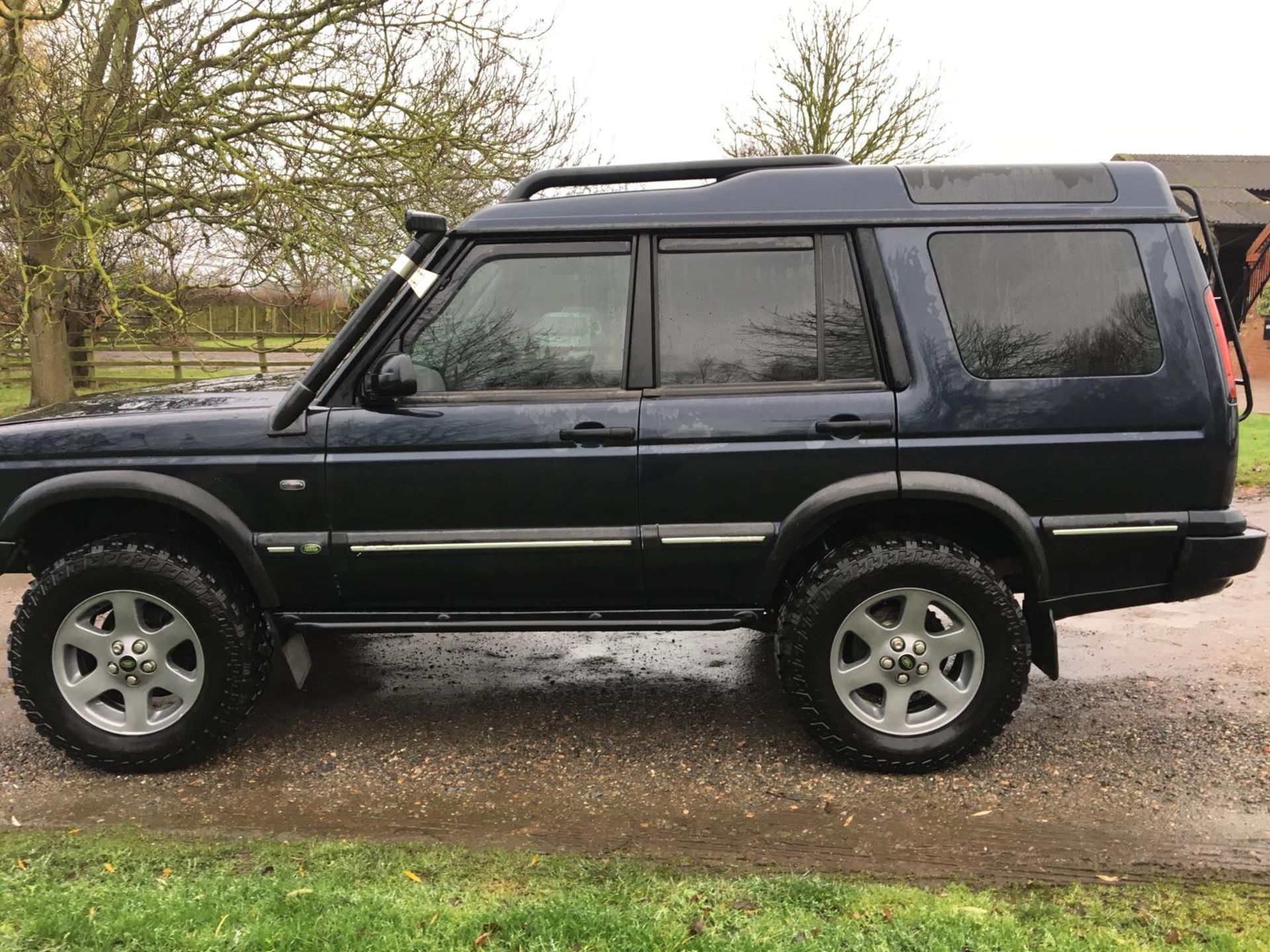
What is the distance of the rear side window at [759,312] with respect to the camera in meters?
3.32

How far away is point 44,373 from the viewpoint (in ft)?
46.9

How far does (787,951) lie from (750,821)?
757 mm

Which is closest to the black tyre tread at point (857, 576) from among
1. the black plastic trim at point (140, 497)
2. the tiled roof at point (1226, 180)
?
the black plastic trim at point (140, 497)

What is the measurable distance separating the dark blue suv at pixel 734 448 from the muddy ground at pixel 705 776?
10.5 inches

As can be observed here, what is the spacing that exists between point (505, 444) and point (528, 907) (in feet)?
4.86

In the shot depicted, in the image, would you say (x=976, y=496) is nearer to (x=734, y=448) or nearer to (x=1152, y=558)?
(x=1152, y=558)

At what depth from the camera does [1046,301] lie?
3289mm

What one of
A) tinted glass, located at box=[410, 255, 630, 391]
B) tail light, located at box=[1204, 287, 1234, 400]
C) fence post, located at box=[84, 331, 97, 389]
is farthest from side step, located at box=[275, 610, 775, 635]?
fence post, located at box=[84, 331, 97, 389]

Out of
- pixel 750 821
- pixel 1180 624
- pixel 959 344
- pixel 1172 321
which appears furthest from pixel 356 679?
pixel 1180 624

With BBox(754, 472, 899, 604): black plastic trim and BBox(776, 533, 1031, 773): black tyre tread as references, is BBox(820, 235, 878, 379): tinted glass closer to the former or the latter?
BBox(754, 472, 899, 604): black plastic trim

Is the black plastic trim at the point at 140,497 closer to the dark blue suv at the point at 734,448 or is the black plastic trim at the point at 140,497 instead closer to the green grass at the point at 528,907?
the dark blue suv at the point at 734,448

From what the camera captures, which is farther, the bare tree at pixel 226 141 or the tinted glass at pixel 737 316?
the bare tree at pixel 226 141

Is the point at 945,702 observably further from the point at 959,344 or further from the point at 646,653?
the point at 646,653

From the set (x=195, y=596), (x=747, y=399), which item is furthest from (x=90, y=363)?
(x=747, y=399)
